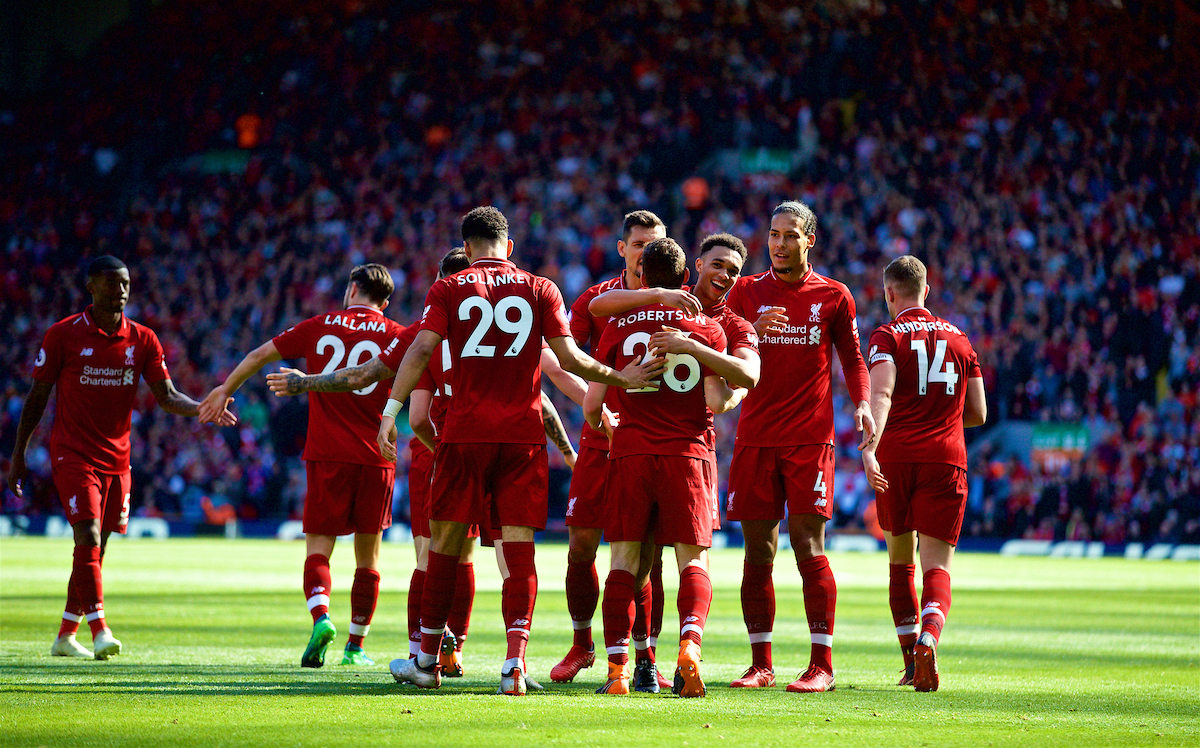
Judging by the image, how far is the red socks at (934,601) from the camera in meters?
7.01

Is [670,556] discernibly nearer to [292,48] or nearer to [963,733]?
[963,733]

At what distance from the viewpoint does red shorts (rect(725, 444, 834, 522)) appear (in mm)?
6992

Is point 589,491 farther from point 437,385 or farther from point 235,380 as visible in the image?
point 235,380

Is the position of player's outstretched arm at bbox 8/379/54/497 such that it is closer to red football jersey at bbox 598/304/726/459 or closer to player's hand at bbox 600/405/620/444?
player's hand at bbox 600/405/620/444

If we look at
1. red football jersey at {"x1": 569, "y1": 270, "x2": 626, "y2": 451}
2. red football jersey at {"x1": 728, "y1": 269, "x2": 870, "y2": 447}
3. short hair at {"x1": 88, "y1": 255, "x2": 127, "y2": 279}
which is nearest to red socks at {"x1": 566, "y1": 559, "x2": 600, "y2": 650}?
red football jersey at {"x1": 569, "y1": 270, "x2": 626, "y2": 451}

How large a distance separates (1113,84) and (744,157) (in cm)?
910

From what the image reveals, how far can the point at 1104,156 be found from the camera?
98.3 ft

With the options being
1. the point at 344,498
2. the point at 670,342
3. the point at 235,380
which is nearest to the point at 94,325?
the point at 235,380

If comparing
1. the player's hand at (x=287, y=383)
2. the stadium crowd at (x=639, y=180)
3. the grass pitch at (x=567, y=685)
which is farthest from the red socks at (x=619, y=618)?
the stadium crowd at (x=639, y=180)

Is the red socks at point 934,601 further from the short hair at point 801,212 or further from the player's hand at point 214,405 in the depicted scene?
the player's hand at point 214,405

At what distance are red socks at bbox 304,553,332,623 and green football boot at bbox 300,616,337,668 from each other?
0.08 metres

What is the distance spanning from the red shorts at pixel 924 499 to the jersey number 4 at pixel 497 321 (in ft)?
7.93

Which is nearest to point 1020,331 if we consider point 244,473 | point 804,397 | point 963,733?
point 244,473

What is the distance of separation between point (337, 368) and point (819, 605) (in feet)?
11.1
